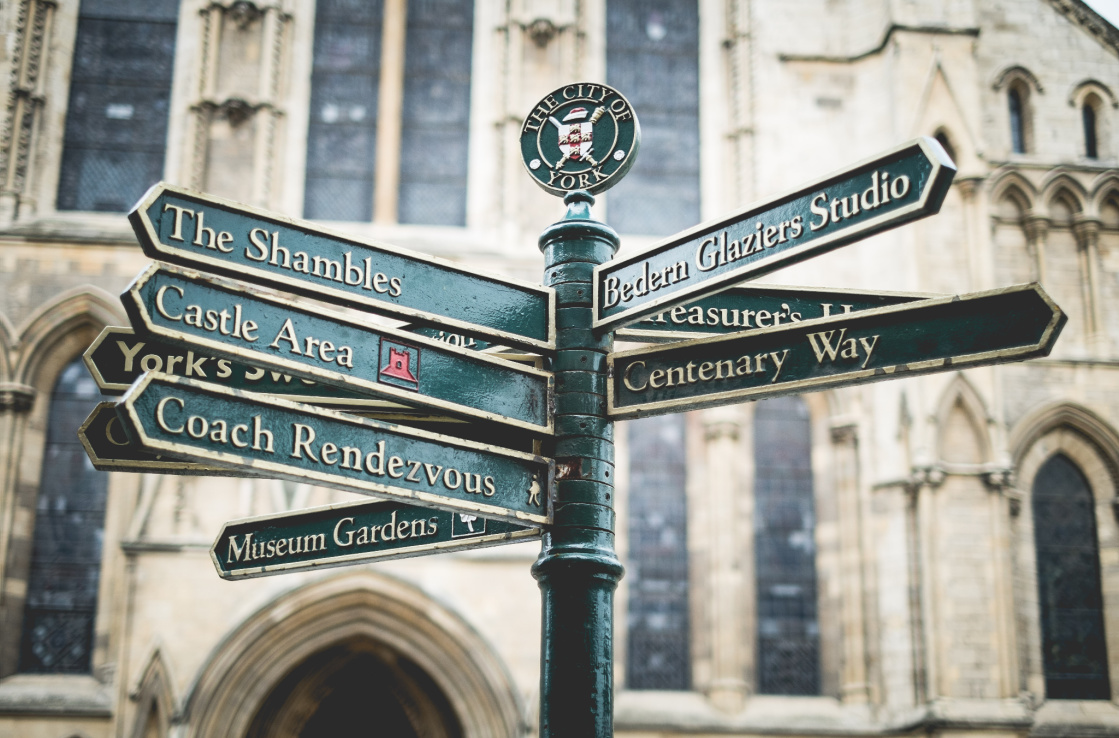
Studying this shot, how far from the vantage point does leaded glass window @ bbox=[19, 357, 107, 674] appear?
10.5 m

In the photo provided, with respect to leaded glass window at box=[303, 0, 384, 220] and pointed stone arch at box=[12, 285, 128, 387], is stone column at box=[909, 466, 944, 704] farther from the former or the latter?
pointed stone arch at box=[12, 285, 128, 387]

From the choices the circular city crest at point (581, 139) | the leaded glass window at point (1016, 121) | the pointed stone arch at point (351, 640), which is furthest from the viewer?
the leaded glass window at point (1016, 121)

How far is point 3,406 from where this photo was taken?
10.9 m

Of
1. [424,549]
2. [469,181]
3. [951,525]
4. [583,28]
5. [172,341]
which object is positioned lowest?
[424,549]

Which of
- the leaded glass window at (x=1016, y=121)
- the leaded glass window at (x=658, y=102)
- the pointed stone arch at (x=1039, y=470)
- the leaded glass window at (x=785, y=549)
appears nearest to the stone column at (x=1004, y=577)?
the pointed stone arch at (x=1039, y=470)

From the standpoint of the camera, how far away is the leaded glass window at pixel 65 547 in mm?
10547

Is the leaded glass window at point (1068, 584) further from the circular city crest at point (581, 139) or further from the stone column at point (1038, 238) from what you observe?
the circular city crest at point (581, 139)

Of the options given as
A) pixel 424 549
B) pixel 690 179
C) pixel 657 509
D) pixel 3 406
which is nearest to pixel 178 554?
Result: pixel 3 406

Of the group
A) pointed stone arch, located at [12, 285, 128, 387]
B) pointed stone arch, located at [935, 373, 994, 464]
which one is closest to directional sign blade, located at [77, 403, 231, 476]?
pointed stone arch, located at [12, 285, 128, 387]

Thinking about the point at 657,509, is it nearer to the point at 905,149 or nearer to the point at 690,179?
the point at 690,179

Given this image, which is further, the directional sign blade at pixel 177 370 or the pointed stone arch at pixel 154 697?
the pointed stone arch at pixel 154 697

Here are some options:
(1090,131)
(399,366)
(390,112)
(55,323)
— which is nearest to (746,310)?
(399,366)

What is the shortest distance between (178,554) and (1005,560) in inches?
261

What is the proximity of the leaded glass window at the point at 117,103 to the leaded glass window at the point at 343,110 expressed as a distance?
1372mm
